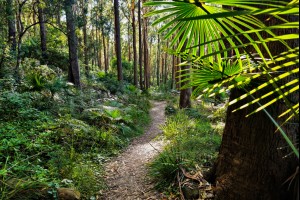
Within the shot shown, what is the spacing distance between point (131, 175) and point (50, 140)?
210 centimetres

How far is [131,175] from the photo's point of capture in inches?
191

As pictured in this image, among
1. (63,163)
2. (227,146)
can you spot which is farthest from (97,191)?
(227,146)

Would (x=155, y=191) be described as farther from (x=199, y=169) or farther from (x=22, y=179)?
(x=22, y=179)

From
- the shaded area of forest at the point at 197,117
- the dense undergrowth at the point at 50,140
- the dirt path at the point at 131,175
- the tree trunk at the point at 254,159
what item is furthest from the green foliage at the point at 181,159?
the tree trunk at the point at 254,159

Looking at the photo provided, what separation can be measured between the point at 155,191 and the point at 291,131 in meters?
2.80

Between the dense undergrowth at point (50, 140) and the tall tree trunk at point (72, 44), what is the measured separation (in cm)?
174

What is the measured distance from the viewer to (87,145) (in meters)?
6.09

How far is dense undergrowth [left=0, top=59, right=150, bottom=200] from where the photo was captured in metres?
3.59

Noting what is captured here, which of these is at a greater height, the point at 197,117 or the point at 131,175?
the point at 197,117

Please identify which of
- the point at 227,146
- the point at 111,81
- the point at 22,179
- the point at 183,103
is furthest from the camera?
the point at 111,81

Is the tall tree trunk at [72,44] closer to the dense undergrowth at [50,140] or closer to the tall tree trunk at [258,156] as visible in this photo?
the dense undergrowth at [50,140]

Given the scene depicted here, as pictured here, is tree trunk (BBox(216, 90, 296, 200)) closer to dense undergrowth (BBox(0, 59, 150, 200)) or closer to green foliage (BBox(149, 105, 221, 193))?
green foliage (BBox(149, 105, 221, 193))

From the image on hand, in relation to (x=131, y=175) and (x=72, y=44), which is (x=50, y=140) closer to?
(x=131, y=175)

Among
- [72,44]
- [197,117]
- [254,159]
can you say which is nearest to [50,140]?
[254,159]
